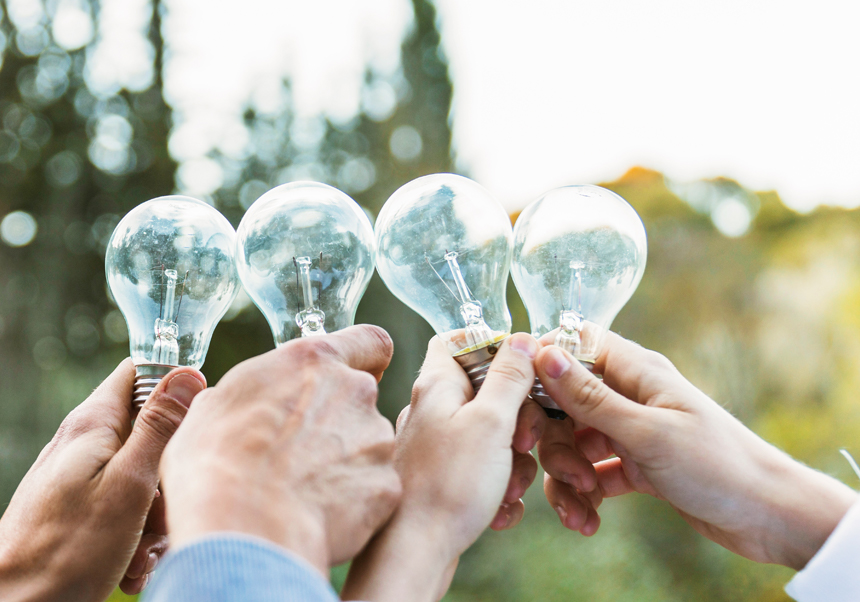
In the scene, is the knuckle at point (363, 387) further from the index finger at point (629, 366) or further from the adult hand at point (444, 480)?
the index finger at point (629, 366)

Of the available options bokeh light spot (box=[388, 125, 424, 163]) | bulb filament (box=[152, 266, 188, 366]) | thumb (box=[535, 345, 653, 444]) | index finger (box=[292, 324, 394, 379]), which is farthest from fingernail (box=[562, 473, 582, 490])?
bokeh light spot (box=[388, 125, 424, 163])

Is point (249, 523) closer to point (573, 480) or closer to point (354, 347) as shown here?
point (354, 347)

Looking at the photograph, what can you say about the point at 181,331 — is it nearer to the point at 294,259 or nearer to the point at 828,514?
the point at 294,259

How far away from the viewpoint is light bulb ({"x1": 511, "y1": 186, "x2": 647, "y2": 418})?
1.10m

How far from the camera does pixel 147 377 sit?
120 centimetres

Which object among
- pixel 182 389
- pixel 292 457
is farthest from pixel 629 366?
pixel 182 389

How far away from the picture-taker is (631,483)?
4.48 feet

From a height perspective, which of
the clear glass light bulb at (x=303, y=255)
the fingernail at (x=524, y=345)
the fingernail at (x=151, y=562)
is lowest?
the fingernail at (x=151, y=562)

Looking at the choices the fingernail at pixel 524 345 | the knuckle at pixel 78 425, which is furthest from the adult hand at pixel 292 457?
the knuckle at pixel 78 425

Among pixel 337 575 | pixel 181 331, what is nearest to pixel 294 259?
pixel 181 331

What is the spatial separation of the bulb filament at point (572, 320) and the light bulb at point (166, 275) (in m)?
0.61

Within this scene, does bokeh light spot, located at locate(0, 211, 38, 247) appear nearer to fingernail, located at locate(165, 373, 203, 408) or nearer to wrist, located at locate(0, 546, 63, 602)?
wrist, located at locate(0, 546, 63, 602)

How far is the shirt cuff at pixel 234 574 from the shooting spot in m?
0.58

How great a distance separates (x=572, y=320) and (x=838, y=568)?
567mm
